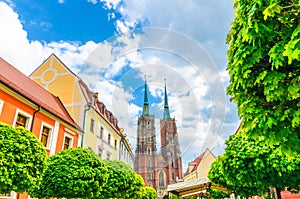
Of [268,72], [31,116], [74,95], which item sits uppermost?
[74,95]

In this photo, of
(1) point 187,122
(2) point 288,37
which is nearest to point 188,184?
(1) point 187,122

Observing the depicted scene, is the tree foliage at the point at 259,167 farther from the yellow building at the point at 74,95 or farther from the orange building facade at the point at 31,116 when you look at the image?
the yellow building at the point at 74,95

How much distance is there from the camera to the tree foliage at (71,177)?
866 centimetres

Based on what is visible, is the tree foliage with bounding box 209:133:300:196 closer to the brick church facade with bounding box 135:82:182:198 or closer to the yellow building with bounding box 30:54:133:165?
the yellow building with bounding box 30:54:133:165

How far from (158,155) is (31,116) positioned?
68.7m

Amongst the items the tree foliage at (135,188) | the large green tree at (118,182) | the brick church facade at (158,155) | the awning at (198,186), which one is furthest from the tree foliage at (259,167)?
the brick church facade at (158,155)

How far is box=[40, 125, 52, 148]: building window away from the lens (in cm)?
1305

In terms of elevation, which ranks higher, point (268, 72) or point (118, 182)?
point (268, 72)

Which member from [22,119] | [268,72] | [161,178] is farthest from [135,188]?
[161,178]

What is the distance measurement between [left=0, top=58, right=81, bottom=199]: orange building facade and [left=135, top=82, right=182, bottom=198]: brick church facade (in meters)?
52.7

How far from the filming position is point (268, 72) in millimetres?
3414

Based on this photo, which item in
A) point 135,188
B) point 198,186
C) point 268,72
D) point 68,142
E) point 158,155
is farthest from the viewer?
point 158,155

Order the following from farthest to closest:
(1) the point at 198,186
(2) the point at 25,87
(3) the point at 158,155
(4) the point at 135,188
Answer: (3) the point at 158,155 < (4) the point at 135,188 < (2) the point at 25,87 < (1) the point at 198,186

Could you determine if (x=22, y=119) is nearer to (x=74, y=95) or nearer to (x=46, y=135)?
(x=46, y=135)
